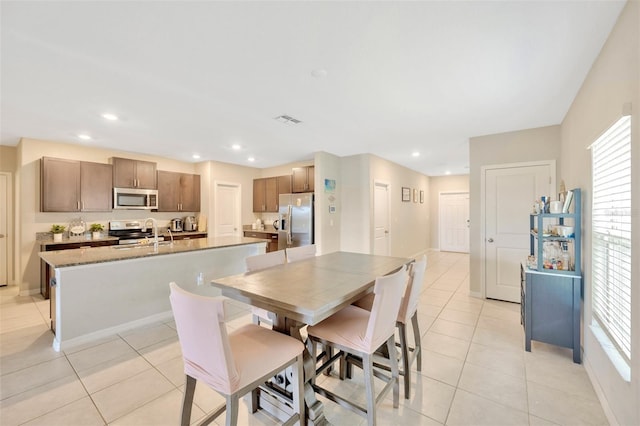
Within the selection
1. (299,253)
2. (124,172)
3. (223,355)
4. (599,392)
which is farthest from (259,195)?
(599,392)

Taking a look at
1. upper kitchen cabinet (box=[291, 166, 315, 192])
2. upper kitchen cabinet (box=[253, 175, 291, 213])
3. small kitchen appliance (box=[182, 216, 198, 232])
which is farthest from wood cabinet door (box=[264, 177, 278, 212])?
small kitchen appliance (box=[182, 216, 198, 232])

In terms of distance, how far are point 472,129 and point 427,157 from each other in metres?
1.93

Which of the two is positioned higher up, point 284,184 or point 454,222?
point 284,184

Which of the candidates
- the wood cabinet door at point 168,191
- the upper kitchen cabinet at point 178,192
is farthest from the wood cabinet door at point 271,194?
the wood cabinet door at point 168,191

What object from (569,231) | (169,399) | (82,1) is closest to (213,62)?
(82,1)

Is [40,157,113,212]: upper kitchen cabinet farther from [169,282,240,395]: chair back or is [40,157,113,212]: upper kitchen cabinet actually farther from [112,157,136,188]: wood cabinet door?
[169,282,240,395]: chair back

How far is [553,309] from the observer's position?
2.43 m

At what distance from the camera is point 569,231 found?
239 cm

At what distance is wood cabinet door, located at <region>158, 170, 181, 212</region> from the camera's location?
548 centimetres

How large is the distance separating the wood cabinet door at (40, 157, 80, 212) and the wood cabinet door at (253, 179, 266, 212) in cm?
340

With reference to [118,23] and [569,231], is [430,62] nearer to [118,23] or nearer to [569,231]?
[569,231]

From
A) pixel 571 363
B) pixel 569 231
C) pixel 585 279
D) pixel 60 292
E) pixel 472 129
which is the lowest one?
pixel 571 363

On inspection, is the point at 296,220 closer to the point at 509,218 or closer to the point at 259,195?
the point at 259,195

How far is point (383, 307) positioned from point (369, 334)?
17 cm
